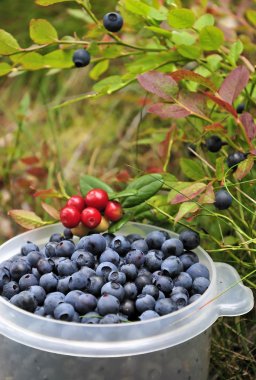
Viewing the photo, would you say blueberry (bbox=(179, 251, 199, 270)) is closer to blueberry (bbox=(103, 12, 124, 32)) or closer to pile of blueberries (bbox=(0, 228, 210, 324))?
pile of blueberries (bbox=(0, 228, 210, 324))

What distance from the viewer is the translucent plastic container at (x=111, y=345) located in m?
0.83

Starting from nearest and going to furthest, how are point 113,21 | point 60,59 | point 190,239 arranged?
point 190,239 < point 113,21 < point 60,59

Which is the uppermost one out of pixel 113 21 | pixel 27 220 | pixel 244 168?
pixel 113 21

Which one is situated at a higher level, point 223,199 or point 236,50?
point 236,50

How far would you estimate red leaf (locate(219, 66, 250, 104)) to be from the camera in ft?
3.38

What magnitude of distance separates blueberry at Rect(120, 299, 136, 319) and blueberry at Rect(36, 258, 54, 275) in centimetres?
14

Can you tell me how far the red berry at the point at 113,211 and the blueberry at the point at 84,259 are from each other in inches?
4.9

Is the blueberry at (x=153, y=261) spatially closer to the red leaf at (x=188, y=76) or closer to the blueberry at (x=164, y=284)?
the blueberry at (x=164, y=284)

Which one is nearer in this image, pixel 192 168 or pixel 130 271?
pixel 130 271

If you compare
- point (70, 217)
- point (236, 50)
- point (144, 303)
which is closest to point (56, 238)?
point (70, 217)

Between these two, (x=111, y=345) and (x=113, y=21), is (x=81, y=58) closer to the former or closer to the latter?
(x=113, y=21)

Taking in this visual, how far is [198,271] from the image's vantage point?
3.22 ft

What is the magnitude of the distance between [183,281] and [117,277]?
11cm

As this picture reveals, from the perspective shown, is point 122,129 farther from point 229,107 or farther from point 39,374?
point 39,374
